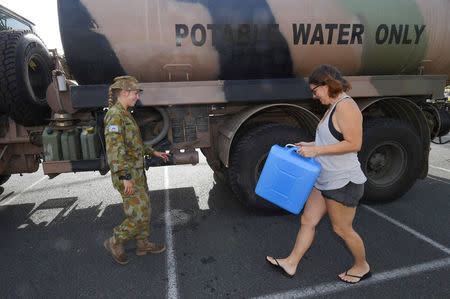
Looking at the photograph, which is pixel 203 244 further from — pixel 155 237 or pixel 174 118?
pixel 174 118

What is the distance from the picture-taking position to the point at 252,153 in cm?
350

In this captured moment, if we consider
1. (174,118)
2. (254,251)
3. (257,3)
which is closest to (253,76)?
(257,3)

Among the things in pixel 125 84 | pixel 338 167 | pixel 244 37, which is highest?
pixel 244 37

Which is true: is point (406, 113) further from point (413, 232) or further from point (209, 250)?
point (209, 250)

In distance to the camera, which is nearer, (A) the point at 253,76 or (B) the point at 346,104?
(B) the point at 346,104

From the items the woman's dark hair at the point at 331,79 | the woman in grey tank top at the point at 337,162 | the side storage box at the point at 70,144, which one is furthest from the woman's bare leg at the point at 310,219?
the side storage box at the point at 70,144

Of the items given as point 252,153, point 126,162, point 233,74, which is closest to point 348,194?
point 252,153

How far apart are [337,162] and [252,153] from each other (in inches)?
57.6

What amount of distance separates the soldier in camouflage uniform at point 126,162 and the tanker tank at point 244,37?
0.90 m

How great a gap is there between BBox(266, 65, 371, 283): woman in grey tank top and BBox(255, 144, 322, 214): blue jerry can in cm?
12

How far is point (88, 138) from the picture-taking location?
11.1 ft

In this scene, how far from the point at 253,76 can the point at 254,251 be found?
2.21 metres

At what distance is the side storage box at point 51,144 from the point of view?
10.9 ft

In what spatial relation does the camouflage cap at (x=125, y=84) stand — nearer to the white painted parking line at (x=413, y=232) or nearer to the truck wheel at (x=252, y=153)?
the truck wheel at (x=252, y=153)
